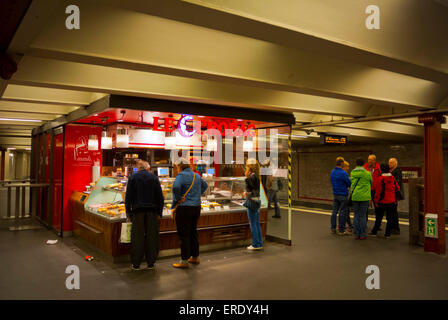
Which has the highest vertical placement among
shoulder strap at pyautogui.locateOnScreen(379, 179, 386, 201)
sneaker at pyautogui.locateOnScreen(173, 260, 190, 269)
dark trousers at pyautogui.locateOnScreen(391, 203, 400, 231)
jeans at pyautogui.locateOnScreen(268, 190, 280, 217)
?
shoulder strap at pyautogui.locateOnScreen(379, 179, 386, 201)

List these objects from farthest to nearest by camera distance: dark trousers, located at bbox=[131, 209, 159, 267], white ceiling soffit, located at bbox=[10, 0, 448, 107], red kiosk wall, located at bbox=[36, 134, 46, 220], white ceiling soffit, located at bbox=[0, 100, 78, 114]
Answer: red kiosk wall, located at bbox=[36, 134, 46, 220], white ceiling soffit, located at bbox=[0, 100, 78, 114], dark trousers, located at bbox=[131, 209, 159, 267], white ceiling soffit, located at bbox=[10, 0, 448, 107]

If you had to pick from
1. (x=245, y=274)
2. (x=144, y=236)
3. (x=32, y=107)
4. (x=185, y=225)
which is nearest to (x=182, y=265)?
(x=185, y=225)

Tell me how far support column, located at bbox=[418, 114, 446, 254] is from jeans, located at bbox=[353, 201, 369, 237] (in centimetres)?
137

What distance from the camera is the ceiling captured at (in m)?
2.93

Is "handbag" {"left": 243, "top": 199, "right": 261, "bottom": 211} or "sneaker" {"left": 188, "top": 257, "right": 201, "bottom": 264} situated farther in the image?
"handbag" {"left": 243, "top": 199, "right": 261, "bottom": 211}

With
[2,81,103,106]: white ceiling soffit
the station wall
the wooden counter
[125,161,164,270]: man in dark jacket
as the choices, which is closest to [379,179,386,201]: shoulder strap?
the wooden counter

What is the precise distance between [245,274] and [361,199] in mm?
3944

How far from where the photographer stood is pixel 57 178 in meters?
8.77

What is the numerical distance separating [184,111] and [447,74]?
4.19 metres

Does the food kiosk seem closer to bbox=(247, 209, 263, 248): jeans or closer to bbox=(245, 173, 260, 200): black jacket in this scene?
bbox=(247, 209, 263, 248): jeans

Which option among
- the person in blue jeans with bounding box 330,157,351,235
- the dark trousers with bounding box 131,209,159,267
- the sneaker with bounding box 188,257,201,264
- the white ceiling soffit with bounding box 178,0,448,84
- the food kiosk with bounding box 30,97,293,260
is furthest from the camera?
the person in blue jeans with bounding box 330,157,351,235

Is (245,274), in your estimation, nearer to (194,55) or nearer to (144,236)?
(144,236)

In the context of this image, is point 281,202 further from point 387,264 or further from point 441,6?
point 441,6
